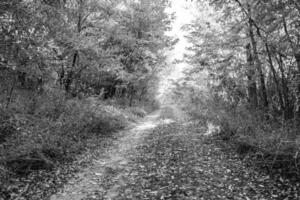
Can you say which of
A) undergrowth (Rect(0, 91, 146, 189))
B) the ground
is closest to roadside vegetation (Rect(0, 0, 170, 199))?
undergrowth (Rect(0, 91, 146, 189))

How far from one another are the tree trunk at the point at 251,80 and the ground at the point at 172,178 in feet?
11.7

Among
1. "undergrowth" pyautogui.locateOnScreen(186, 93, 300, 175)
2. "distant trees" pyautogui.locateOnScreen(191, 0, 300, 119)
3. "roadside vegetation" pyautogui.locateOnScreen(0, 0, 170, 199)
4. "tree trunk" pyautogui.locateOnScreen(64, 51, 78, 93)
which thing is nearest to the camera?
"undergrowth" pyautogui.locateOnScreen(186, 93, 300, 175)

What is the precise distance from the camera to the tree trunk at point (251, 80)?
10.3 meters

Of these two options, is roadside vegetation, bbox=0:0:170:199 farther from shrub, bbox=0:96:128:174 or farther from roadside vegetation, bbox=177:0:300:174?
roadside vegetation, bbox=177:0:300:174

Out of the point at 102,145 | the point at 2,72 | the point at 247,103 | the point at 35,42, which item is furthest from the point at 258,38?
the point at 2,72

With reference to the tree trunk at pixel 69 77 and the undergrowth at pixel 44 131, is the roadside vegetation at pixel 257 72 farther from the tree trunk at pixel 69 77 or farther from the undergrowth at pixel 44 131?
the tree trunk at pixel 69 77

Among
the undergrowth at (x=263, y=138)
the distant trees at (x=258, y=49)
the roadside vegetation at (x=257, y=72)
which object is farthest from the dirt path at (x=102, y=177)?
the distant trees at (x=258, y=49)

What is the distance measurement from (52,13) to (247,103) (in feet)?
33.0

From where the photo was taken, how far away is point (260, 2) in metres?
8.18

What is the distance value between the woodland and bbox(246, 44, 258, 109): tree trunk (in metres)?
0.06

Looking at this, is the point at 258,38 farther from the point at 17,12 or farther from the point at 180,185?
the point at 17,12

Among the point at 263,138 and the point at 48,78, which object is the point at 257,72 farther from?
the point at 48,78

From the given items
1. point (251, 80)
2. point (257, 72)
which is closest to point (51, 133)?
point (257, 72)

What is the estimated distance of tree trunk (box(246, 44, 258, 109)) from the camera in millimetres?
10283
